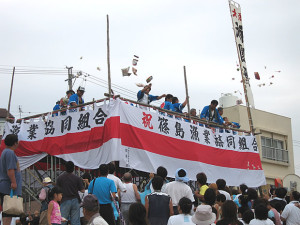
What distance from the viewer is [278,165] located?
28562mm

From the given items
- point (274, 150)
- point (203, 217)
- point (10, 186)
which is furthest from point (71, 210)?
point (274, 150)

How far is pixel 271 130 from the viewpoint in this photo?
28.2m

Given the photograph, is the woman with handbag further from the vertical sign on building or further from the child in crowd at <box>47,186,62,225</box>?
the vertical sign on building

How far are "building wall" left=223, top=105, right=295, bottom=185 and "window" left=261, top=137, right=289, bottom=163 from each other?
118 millimetres

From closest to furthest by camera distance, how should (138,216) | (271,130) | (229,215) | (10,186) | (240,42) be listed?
(138,216) < (229,215) < (10,186) < (240,42) < (271,130)

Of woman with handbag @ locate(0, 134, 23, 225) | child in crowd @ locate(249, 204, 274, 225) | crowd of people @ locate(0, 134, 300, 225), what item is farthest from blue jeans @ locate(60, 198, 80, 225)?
child in crowd @ locate(249, 204, 274, 225)

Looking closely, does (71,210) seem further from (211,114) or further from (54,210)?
(211,114)

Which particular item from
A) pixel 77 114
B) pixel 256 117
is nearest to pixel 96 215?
pixel 77 114

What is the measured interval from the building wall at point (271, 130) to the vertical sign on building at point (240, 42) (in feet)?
32.0

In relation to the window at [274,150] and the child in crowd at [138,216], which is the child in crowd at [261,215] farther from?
the window at [274,150]

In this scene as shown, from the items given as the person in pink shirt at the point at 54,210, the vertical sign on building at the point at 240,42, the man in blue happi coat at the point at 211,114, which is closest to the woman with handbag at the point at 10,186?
the person in pink shirt at the point at 54,210

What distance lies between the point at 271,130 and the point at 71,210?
21.0 metres

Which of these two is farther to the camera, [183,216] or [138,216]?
[183,216]

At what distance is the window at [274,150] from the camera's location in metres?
27.7
